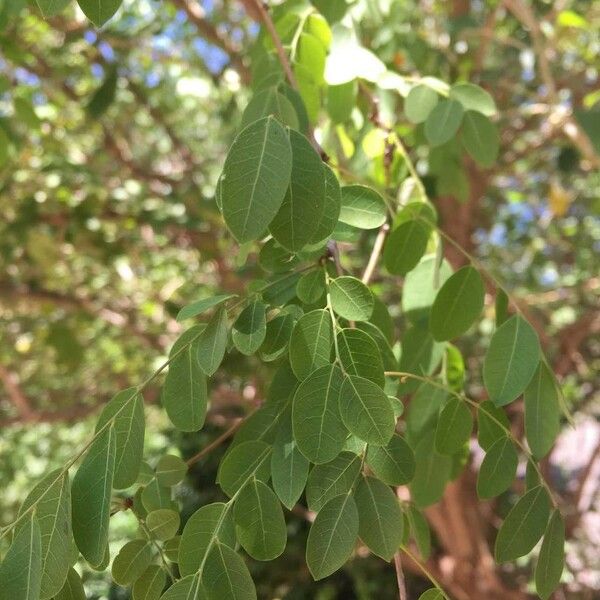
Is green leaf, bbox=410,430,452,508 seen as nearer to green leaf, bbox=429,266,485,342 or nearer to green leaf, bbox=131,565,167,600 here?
green leaf, bbox=429,266,485,342

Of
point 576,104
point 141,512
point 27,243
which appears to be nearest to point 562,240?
point 576,104

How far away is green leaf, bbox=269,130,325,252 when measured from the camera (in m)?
0.54

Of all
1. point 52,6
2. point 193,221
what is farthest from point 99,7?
point 193,221

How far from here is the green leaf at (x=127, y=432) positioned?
1.90 feet

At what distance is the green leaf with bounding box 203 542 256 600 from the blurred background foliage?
107 cm

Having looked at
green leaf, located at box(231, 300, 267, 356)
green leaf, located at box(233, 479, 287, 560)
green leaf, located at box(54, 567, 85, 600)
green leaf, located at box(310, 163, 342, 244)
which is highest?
green leaf, located at box(310, 163, 342, 244)

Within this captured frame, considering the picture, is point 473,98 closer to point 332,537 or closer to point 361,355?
point 361,355

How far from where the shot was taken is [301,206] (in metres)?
0.54

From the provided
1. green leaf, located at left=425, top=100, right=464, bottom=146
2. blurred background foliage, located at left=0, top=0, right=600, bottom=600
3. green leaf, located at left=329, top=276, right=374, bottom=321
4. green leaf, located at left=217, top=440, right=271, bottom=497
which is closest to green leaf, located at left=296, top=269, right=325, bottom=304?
green leaf, located at left=329, top=276, right=374, bottom=321

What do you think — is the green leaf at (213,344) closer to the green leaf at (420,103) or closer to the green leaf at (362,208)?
the green leaf at (362,208)

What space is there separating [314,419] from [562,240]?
2425 millimetres

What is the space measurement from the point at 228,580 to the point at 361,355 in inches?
7.1

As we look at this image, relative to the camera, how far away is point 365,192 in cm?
69

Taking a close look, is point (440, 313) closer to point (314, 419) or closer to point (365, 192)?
point (365, 192)
